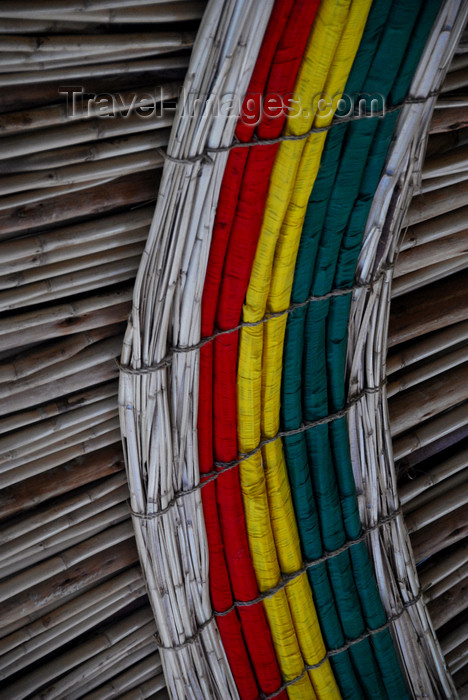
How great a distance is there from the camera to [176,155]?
4.58 feet

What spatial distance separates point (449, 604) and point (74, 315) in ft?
5.44

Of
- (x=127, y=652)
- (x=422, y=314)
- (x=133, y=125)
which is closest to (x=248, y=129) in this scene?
(x=133, y=125)

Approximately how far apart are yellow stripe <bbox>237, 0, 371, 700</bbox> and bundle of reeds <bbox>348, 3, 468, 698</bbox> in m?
0.24

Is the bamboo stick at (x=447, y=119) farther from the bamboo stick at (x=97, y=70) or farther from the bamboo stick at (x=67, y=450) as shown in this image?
the bamboo stick at (x=67, y=450)

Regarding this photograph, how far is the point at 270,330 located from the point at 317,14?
A: 2.24 feet

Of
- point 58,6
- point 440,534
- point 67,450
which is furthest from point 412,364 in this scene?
point 58,6

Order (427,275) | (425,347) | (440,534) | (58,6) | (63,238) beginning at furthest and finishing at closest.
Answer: (440,534) < (425,347) < (427,275) < (63,238) < (58,6)

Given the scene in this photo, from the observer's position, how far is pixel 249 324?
167 cm

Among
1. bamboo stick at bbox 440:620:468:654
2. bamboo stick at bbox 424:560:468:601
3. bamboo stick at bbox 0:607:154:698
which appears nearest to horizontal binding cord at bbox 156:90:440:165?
bamboo stick at bbox 0:607:154:698

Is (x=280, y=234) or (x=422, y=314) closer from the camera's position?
(x=280, y=234)

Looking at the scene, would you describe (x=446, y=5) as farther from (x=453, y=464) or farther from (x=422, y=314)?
(x=453, y=464)

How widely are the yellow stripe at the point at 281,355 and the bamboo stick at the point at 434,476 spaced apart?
1.60 ft

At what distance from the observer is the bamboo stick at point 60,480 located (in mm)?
1708

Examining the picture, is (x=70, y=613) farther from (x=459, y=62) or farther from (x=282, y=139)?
(x=459, y=62)
